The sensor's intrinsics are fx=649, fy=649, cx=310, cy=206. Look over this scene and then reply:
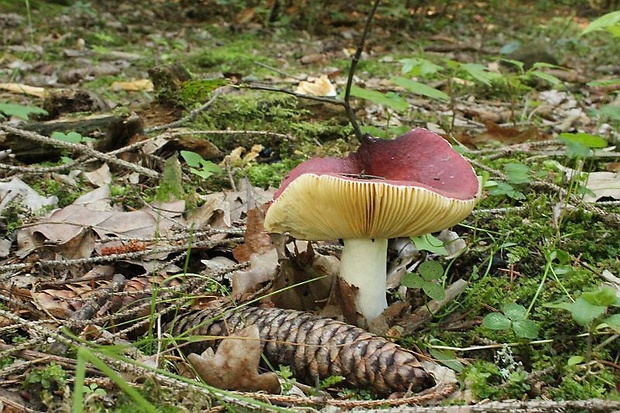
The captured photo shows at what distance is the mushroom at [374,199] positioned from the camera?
6.19 ft

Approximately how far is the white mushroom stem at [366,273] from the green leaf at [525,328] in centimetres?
46

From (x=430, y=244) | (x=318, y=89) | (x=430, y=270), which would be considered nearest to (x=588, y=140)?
(x=430, y=244)

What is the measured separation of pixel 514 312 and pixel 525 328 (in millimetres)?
69

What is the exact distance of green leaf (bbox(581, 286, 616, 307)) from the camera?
70.7 inches

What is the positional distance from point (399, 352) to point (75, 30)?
7.36 metres

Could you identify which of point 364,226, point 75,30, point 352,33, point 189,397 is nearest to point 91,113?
point 364,226

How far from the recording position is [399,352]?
1.87 metres

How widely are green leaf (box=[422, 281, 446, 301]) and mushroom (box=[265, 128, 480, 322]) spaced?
156mm

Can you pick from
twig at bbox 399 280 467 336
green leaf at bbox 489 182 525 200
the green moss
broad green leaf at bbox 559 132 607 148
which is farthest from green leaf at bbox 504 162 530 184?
the green moss

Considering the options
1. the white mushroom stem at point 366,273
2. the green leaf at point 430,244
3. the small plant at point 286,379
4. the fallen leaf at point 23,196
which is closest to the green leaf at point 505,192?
the green leaf at point 430,244

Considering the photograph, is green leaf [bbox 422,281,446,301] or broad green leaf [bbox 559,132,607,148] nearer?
green leaf [bbox 422,281,446,301]

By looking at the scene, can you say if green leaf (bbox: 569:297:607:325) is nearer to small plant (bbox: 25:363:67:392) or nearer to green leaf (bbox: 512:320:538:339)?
green leaf (bbox: 512:320:538:339)

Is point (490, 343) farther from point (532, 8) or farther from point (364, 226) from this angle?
point (532, 8)

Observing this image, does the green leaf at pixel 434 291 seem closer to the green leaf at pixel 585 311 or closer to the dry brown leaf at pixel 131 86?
the green leaf at pixel 585 311
